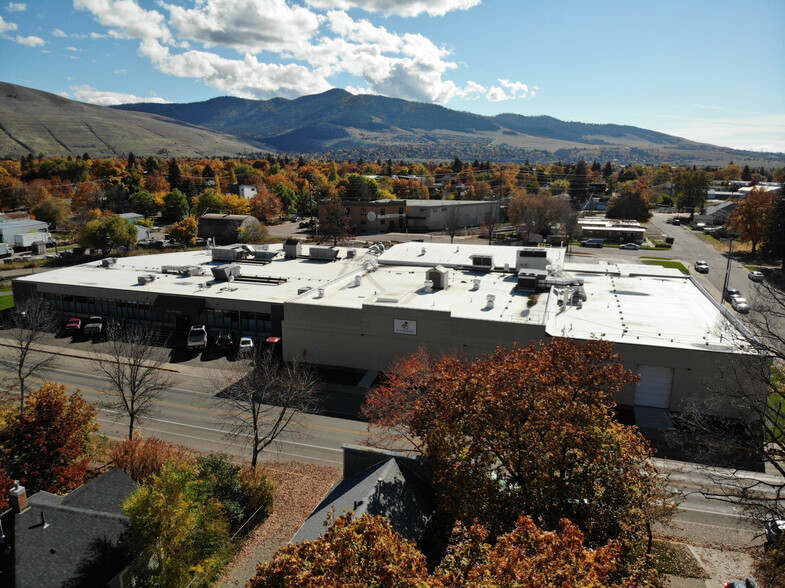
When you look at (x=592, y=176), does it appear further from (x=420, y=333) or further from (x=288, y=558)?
(x=288, y=558)

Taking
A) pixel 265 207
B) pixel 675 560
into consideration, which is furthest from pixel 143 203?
pixel 675 560

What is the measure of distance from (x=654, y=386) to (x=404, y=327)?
17.2 meters

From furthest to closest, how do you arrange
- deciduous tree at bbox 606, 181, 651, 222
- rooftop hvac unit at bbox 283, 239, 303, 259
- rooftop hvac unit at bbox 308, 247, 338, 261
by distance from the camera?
deciduous tree at bbox 606, 181, 651, 222 → rooftop hvac unit at bbox 283, 239, 303, 259 → rooftop hvac unit at bbox 308, 247, 338, 261

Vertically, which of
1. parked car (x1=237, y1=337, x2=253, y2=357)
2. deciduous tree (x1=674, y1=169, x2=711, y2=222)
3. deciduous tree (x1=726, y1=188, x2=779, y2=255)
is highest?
deciduous tree (x1=674, y1=169, x2=711, y2=222)

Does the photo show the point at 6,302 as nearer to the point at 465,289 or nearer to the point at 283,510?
the point at 465,289

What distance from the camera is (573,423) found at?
16.2 meters

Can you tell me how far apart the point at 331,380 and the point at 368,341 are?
4.02 metres

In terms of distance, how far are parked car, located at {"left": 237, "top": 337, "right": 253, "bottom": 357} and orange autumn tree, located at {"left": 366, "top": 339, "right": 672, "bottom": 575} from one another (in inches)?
1015

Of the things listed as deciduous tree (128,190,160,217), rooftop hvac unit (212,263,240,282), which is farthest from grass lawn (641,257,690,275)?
deciduous tree (128,190,160,217)

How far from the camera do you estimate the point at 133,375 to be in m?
28.9

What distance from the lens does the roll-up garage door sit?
1316 inches

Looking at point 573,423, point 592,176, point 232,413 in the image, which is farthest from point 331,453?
point 592,176

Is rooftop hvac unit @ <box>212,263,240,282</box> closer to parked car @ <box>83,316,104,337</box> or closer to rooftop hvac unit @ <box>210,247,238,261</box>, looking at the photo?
rooftop hvac unit @ <box>210,247,238,261</box>

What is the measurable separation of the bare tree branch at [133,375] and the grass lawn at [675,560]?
2610 cm
